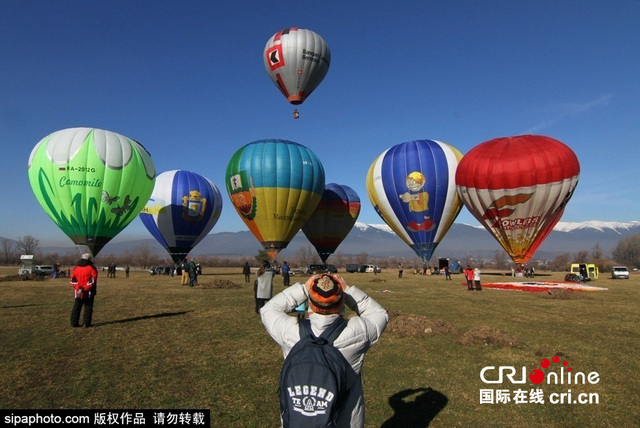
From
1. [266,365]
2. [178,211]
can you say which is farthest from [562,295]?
[178,211]

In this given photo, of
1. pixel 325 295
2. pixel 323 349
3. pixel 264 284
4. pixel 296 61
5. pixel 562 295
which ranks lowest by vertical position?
pixel 562 295

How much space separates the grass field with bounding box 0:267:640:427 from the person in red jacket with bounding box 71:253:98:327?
441 mm

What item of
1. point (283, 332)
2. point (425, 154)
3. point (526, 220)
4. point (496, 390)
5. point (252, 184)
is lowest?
point (496, 390)

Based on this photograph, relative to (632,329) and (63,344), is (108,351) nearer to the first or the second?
(63,344)

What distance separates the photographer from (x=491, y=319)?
1294 cm

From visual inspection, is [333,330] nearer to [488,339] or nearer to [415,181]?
[488,339]

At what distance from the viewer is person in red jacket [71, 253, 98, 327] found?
Answer: 35.5ft

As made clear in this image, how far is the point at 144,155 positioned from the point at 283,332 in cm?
2643

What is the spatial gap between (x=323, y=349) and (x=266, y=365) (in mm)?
5562

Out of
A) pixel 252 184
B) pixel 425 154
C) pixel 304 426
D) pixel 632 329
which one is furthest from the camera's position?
pixel 425 154

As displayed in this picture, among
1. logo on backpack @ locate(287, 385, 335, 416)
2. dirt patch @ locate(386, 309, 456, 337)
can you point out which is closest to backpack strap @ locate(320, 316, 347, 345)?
logo on backpack @ locate(287, 385, 335, 416)

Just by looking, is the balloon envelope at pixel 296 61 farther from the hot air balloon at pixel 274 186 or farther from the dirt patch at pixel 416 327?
the dirt patch at pixel 416 327

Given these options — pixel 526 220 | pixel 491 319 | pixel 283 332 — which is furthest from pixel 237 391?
pixel 526 220

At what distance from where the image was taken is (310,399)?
2.52 meters
